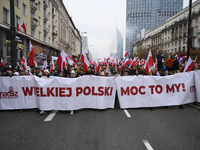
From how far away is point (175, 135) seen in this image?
386cm

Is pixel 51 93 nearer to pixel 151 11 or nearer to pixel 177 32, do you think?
pixel 177 32

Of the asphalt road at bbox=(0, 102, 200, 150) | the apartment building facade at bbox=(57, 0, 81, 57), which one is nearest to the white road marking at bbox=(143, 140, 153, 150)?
the asphalt road at bbox=(0, 102, 200, 150)

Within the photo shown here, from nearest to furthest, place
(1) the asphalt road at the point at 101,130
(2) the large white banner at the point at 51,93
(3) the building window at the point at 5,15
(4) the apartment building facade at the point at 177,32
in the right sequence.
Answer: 1. (1) the asphalt road at the point at 101,130
2. (2) the large white banner at the point at 51,93
3. (3) the building window at the point at 5,15
4. (4) the apartment building facade at the point at 177,32

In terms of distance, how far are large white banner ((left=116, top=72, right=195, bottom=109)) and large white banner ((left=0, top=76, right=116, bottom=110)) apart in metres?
0.90

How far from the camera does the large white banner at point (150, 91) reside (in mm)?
6309

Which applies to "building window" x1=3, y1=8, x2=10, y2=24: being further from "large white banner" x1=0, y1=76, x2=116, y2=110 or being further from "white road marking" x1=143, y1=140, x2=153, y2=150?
"white road marking" x1=143, y1=140, x2=153, y2=150

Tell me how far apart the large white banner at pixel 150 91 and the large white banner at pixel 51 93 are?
35.6 inches

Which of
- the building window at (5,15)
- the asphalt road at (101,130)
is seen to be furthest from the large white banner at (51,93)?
the building window at (5,15)

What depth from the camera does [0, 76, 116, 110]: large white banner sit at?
19.4ft

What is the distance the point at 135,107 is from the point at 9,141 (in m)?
4.48

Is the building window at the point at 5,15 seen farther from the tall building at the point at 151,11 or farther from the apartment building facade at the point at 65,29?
the tall building at the point at 151,11

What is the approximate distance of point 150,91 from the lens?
20.8ft

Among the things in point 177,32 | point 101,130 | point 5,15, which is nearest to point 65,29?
point 5,15

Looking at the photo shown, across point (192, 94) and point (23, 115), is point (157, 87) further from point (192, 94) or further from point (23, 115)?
point (23, 115)
